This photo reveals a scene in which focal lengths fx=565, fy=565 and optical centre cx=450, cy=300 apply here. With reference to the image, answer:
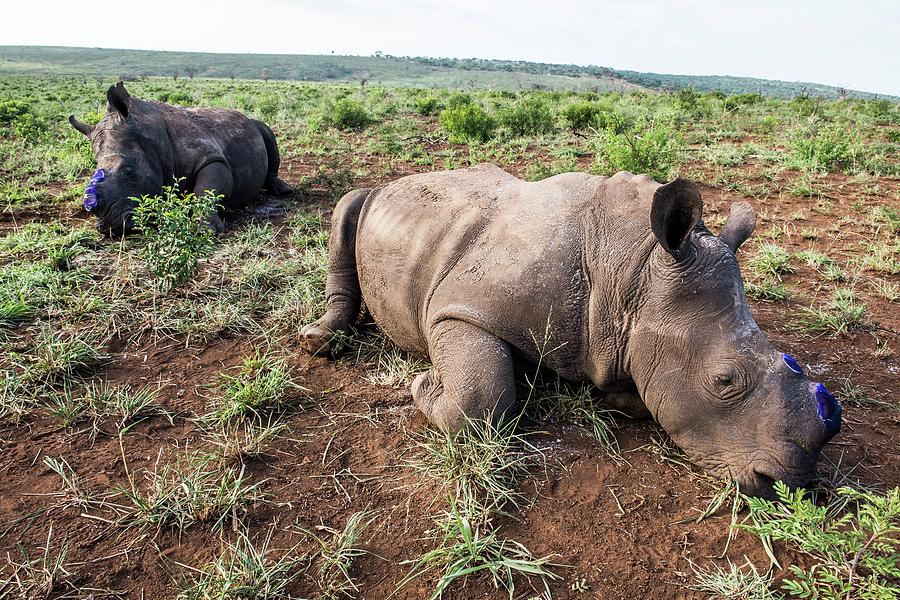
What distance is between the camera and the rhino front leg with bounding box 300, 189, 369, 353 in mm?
4090

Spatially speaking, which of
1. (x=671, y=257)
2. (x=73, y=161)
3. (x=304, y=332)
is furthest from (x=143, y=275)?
(x=73, y=161)

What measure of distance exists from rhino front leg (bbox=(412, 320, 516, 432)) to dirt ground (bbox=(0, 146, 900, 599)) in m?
0.31

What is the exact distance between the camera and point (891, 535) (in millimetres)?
2473

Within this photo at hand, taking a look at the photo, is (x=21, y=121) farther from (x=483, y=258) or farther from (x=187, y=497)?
(x=483, y=258)

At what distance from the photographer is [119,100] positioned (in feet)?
20.6

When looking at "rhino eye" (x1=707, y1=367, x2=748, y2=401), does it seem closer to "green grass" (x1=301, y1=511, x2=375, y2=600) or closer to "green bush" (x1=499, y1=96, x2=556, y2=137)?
"green grass" (x1=301, y1=511, x2=375, y2=600)

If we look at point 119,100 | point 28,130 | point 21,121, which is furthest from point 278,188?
point 21,121

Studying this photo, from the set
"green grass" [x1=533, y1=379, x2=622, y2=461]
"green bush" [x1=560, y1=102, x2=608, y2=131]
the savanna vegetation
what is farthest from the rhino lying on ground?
"green bush" [x1=560, y1=102, x2=608, y2=131]

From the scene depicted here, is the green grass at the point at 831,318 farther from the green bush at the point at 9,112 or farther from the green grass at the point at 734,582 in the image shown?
the green bush at the point at 9,112

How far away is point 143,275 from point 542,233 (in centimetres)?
383

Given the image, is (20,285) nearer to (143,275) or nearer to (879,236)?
(143,275)

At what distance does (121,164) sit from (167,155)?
0.66m

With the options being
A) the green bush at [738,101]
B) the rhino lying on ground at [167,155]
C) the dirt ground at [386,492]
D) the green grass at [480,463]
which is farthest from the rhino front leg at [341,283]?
the green bush at [738,101]

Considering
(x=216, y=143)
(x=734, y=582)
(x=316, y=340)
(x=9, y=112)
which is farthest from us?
(x=9, y=112)
